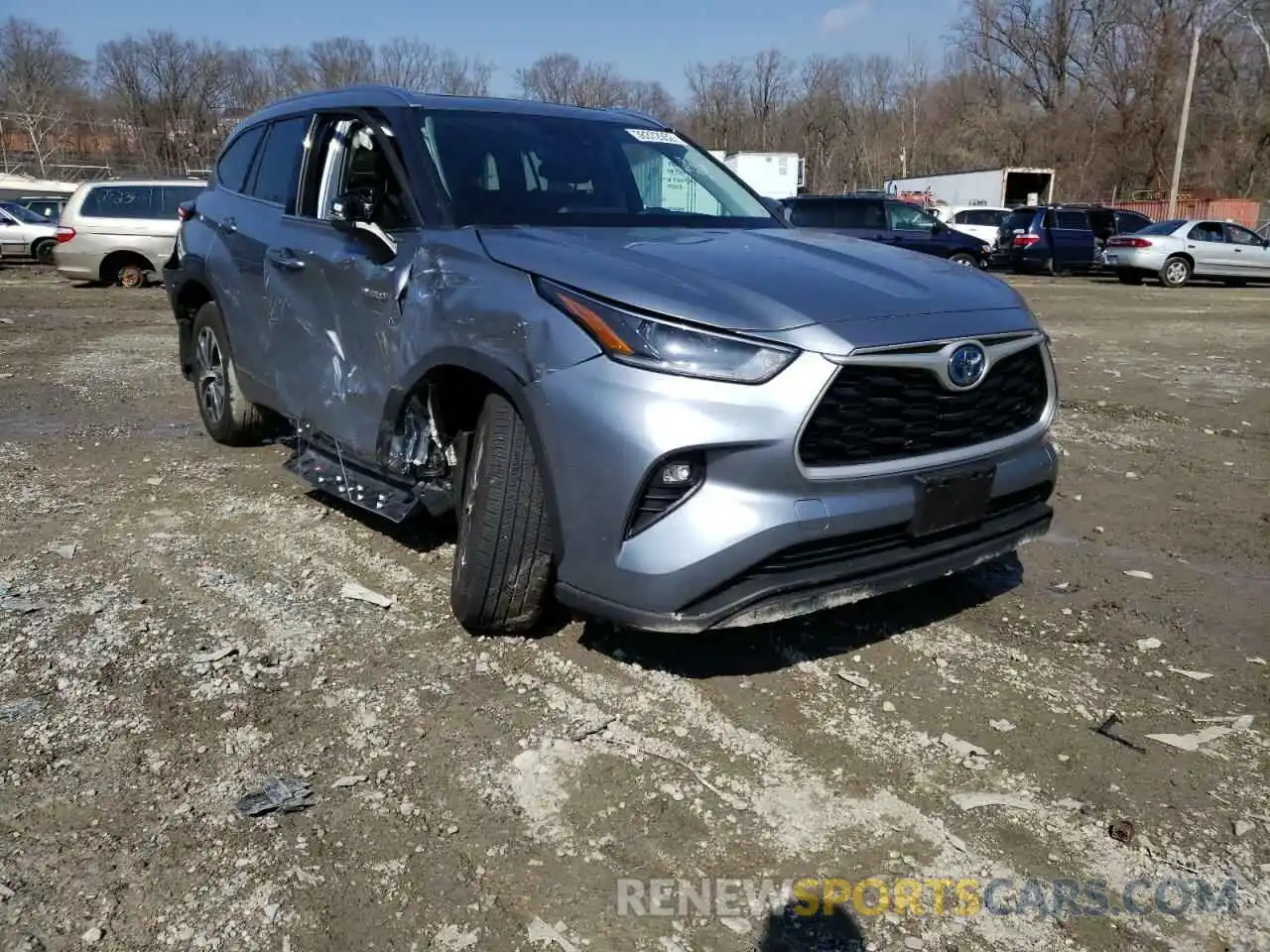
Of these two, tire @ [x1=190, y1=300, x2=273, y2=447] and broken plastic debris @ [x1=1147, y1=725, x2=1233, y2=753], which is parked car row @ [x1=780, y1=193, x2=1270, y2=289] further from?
broken plastic debris @ [x1=1147, y1=725, x2=1233, y2=753]

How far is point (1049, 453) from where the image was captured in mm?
3512

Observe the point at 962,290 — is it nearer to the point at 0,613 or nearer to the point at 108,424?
the point at 0,613

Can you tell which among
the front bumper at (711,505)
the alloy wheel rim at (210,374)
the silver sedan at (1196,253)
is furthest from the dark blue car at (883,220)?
the front bumper at (711,505)

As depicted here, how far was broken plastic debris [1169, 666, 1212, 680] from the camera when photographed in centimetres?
345

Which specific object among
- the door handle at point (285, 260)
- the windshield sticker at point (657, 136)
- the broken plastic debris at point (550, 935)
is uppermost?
the windshield sticker at point (657, 136)

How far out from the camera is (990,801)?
273 cm

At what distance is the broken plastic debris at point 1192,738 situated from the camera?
9.87ft

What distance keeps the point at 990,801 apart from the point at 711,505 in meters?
1.08

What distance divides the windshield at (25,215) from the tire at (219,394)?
19.6m

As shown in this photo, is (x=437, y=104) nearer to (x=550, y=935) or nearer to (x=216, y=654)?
(x=216, y=654)

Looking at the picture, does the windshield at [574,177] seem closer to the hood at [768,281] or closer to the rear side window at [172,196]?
the hood at [768,281]

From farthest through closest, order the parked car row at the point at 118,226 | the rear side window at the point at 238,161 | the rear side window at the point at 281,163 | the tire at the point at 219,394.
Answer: the parked car row at the point at 118,226 → the tire at the point at 219,394 → the rear side window at the point at 238,161 → the rear side window at the point at 281,163

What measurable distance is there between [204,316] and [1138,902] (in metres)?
5.31

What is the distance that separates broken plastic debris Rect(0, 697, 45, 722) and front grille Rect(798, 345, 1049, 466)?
7.91ft
